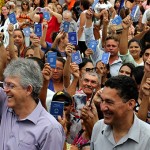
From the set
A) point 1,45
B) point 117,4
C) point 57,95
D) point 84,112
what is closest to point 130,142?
point 84,112

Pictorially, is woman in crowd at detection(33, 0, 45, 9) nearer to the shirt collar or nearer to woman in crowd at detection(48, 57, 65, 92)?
woman in crowd at detection(48, 57, 65, 92)

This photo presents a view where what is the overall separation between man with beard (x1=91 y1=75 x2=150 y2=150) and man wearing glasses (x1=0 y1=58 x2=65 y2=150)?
11.6 inches

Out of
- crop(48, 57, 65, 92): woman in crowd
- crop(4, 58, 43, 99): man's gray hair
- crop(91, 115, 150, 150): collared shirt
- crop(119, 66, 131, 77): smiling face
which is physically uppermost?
crop(4, 58, 43, 99): man's gray hair

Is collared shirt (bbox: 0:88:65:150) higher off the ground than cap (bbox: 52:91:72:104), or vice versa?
collared shirt (bbox: 0:88:65:150)

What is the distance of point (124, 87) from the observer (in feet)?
9.81

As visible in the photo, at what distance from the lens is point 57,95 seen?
4.43 metres

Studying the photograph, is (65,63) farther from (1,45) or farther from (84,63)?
(1,45)

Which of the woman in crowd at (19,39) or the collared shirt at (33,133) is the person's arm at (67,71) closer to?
the woman in crowd at (19,39)

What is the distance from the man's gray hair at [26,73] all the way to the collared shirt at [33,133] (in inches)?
5.4

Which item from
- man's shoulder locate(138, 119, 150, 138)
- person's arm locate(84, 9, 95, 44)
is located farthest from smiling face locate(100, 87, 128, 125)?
person's arm locate(84, 9, 95, 44)

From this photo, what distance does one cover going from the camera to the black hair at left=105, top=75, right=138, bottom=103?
2.97 meters

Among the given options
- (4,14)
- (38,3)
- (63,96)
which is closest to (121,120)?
(63,96)

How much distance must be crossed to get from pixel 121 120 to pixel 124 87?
0.20 meters

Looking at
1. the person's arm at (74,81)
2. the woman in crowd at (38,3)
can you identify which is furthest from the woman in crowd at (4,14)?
the person's arm at (74,81)
